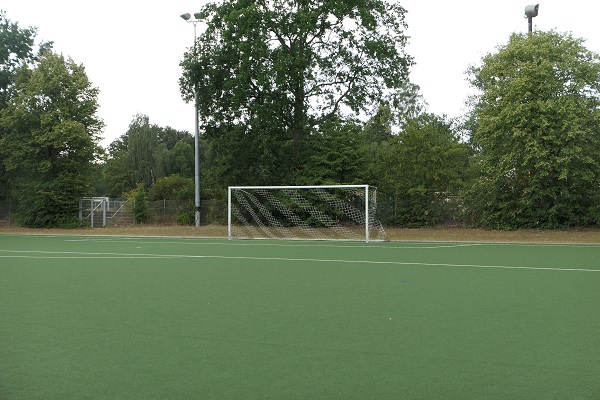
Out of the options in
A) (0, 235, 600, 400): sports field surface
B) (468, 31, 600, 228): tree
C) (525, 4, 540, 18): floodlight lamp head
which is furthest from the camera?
(525, 4, 540, 18): floodlight lamp head

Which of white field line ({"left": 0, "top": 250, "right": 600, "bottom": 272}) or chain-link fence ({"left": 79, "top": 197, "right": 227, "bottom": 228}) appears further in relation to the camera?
chain-link fence ({"left": 79, "top": 197, "right": 227, "bottom": 228})

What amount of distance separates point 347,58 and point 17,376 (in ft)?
92.6

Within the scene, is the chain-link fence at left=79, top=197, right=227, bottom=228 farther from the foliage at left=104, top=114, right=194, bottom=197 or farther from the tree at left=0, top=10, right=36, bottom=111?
the foliage at left=104, top=114, right=194, bottom=197

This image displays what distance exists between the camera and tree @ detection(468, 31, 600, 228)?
24266 millimetres

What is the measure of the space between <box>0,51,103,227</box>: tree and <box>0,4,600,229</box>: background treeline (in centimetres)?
8

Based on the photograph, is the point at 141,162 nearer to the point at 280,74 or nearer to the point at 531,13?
the point at 280,74

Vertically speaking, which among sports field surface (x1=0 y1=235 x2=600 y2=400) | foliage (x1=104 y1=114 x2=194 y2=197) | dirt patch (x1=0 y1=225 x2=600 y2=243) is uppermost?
foliage (x1=104 y1=114 x2=194 y2=197)

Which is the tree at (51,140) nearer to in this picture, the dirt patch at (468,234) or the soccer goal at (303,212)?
the dirt patch at (468,234)

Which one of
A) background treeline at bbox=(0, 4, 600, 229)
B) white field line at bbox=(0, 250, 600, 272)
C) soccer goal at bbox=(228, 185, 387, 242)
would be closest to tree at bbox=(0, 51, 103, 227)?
background treeline at bbox=(0, 4, 600, 229)

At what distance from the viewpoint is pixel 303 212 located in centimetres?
2870

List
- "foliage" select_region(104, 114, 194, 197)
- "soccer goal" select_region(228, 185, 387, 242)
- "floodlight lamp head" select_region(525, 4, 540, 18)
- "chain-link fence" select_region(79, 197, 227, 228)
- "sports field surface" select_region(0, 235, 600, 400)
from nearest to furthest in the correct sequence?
"sports field surface" select_region(0, 235, 600, 400)
"floodlight lamp head" select_region(525, 4, 540, 18)
"soccer goal" select_region(228, 185, 387, 242)
"chain-link fence" select_region(79, 197, 227, 228)
"foliage" select_region(104, 114, 194, 197)

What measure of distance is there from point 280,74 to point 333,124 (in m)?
3.97

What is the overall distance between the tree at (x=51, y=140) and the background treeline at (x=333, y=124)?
82 millimetres

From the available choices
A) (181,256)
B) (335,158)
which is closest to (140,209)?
(335,158)
